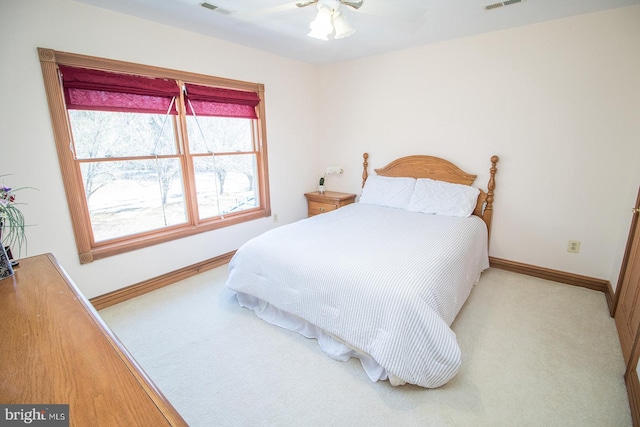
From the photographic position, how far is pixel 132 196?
106 inches

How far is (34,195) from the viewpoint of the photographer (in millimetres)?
2092

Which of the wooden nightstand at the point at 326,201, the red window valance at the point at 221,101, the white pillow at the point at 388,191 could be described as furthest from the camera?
the wooden nightstand at the point at 326,201

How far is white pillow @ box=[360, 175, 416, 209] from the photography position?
337 cm

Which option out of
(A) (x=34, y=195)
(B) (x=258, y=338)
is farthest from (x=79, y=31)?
(B) (x=258, y=338)

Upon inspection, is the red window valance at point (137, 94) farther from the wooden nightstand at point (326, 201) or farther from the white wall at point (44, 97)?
the wooden nightstand at point (326, 201)

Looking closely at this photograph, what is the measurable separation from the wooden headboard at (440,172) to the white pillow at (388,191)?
13 cm

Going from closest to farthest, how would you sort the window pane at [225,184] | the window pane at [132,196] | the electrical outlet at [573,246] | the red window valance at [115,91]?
the red window valance at [115,91] → the window pane at [132,196] → the electrical outlet at [573,246] → the window pane at [225,184]

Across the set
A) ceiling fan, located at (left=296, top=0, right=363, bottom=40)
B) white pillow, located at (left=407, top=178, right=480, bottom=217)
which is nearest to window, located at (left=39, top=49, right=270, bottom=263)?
ceiling fan, located at (left=296, top=0, right=363, bottom=40)

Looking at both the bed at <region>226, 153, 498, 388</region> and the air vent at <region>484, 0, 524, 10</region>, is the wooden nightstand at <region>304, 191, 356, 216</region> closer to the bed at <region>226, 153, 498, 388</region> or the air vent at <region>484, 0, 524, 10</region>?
the bed at <region>226, 153, 498, 388</region>

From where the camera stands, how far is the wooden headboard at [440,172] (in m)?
3.08

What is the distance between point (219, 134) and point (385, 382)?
2828 millimetres

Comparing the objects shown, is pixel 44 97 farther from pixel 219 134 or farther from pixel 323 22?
pixel 323 22

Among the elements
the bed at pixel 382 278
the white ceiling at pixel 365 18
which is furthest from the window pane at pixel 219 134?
the bed at pixel 382 278

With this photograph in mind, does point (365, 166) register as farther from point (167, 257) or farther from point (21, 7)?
point (21, 7)
